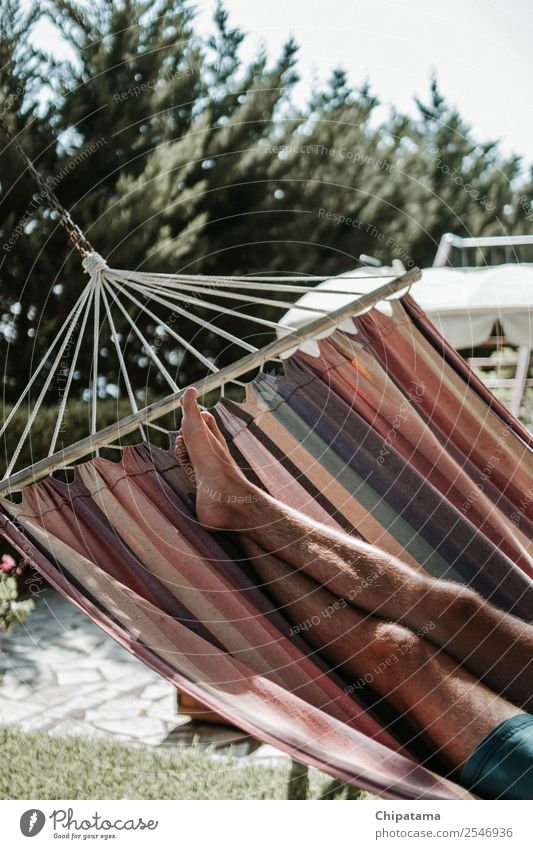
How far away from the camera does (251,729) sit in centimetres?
127

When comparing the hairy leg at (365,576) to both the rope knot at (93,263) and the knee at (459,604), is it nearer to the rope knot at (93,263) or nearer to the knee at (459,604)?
the knee at (459,604)

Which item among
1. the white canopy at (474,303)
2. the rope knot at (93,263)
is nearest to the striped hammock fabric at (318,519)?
the rope knot at (93,263)

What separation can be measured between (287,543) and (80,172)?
323 centimetres

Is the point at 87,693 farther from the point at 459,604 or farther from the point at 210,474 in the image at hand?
the point at 459,604

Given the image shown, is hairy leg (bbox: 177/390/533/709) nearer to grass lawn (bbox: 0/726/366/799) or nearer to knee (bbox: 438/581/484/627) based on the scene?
knee (bbox: 438/581/484/627)

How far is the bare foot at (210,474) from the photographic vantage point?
64.7 inches

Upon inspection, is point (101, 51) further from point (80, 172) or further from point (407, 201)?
point (407, 201)

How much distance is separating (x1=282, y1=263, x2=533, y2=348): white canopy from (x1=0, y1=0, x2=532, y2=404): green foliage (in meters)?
0.40

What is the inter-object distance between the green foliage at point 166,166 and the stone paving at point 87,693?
117 centimetres

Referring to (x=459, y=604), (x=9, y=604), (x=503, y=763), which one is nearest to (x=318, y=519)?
(x=459, y=604)

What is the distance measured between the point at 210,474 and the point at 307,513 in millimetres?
278

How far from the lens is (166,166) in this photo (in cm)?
426
